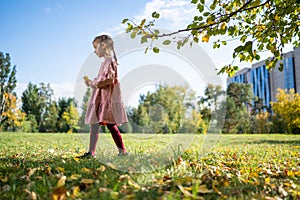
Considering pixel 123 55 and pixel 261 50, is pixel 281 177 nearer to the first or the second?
pixel 261 50

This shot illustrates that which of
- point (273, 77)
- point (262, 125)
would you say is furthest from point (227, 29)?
point (273, 77)

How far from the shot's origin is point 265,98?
4262 centimetres

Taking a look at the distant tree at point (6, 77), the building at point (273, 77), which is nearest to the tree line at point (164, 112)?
the distant tree at point (6, 77)

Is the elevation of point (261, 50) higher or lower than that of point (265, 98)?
lower

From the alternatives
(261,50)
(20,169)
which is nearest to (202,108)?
(261,50)

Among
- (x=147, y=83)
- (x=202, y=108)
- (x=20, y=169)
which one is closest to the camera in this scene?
(x=20, y=169)

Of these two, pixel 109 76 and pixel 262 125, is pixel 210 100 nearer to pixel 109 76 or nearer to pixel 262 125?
pixel 109 76

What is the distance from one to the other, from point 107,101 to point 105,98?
0.04m

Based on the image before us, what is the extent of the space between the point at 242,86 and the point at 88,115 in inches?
1259

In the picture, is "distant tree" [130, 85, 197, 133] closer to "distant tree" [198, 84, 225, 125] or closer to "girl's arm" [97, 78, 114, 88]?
"distant tree" [198, 84, 225, 125]

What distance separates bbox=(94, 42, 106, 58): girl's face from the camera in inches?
136

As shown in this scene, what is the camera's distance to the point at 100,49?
137 inches

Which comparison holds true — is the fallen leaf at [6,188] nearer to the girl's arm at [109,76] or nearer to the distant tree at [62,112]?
the girl's arm at [109,76]

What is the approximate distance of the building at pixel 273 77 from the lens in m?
37.5
